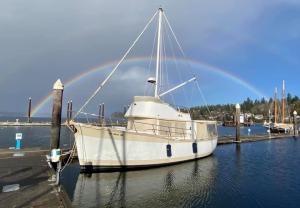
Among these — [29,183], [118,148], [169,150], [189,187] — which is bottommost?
[189,187]

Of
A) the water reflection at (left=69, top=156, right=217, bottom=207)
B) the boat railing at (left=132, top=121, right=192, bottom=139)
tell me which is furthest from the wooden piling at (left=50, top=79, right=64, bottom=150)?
the boat railing at (left=132, top=121, right=192, bottom=139)

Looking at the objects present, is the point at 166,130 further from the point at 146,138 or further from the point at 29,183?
the point at 29,183

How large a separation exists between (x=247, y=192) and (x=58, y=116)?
12.7 meters

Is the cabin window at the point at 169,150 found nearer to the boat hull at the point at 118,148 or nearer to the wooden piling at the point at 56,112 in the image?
the boat hull at the point at 118,148

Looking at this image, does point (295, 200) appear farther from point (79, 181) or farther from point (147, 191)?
point (79, 181)

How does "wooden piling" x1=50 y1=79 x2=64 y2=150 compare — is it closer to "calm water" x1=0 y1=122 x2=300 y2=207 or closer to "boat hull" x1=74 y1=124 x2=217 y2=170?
"boat hull" x1=74 y1=124 x2=217 y2=170

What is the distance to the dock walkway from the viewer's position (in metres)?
11.9

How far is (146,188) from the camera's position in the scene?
18.6 meters

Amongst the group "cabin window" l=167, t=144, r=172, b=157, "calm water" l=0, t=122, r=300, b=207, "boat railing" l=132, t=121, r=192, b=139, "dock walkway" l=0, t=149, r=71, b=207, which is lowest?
"calm water" l=0, t=122, r=300, b=207

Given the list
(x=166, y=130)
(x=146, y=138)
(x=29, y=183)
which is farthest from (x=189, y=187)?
(x=29, y=183)

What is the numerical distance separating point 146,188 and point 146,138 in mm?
5396

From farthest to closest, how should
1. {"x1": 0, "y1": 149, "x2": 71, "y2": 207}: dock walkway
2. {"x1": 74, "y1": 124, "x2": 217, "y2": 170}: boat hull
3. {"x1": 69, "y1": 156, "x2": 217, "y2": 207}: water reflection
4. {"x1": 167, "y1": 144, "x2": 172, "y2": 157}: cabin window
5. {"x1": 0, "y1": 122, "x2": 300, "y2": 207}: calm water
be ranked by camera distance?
1. {"x1": 167, "y1": 144, "x2": 172, "y2": 157}: cabin window
2. {"x1": 74, "y1": 124, "x2": 217, "y2": 170}: boat hull
3. {"x1": 0, "y1": 122, "x2": 300, "y2": 207}: calm water
4. {"x1": 69, "y1": 156, "x2": 217, "y2": 207}: water reflection
5. {"x1": 0, "y1": 149, "x2": 71, "y2": 207}: dock walkway

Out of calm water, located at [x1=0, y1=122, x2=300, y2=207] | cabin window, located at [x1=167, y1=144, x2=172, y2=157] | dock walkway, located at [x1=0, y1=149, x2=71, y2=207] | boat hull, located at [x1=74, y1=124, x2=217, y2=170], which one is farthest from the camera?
cabin window, located at [x1=167, y1=144, x2=172, y2=157]

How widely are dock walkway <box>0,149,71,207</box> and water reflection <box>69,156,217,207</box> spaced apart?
1.99 meters
